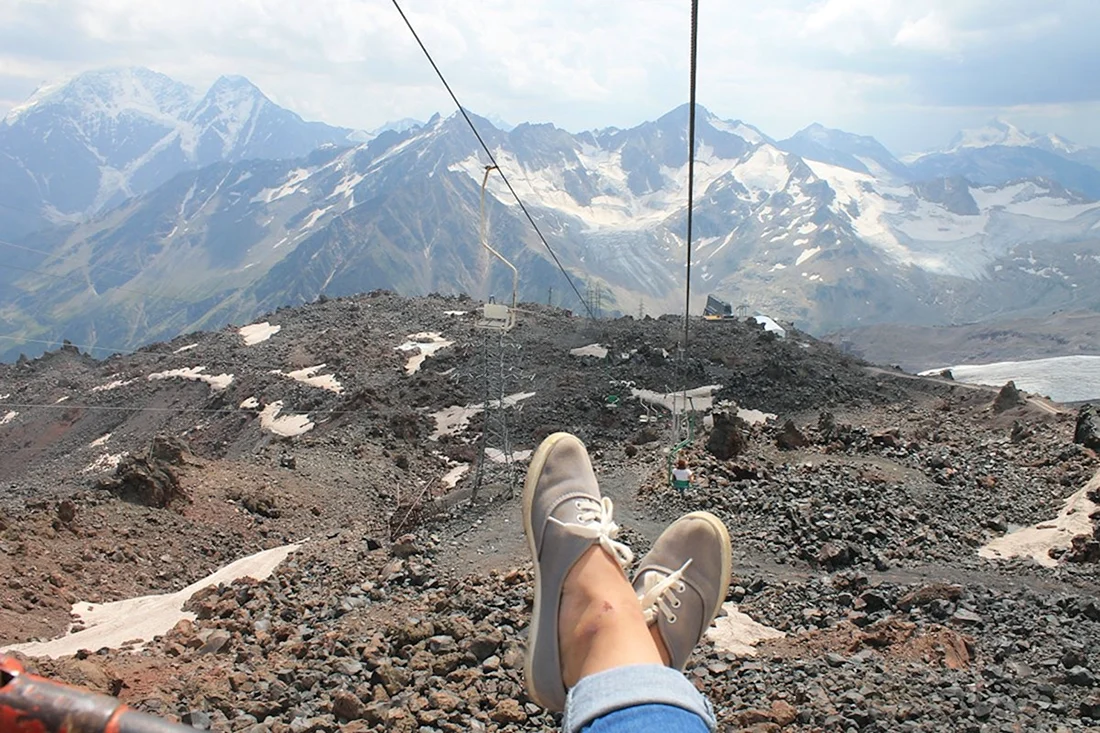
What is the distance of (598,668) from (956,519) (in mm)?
16362

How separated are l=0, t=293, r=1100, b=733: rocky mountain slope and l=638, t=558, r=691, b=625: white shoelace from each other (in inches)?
71.1

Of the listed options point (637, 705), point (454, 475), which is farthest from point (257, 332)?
point (637, 705)

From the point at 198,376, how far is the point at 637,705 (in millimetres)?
55065

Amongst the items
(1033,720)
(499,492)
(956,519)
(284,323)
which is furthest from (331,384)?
(1033,720)

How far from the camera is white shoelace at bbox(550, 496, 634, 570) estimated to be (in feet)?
17.3

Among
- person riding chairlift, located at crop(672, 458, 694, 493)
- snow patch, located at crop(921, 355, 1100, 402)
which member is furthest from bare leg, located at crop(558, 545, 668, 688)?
snow patch, located at crop(921, 355, 1100, 402)

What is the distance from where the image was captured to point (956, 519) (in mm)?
17797

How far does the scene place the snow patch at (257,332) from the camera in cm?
6209

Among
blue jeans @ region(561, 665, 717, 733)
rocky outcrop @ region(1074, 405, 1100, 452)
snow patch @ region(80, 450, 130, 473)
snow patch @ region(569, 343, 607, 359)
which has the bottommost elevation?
snow patch @ region(80, 450, 130, 473)

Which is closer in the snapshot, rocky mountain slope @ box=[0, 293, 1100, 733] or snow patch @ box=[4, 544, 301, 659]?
rocky mountain slope @ box=[0, 293, 1100, 733]

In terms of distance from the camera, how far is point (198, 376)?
Result: 5344cm

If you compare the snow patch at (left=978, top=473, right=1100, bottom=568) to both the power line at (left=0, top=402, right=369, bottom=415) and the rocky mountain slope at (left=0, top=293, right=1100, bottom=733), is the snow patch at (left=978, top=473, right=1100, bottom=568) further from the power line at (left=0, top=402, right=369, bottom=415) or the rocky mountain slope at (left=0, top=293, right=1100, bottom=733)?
the power line at (left=0, top=402, right=369, bottom=415)

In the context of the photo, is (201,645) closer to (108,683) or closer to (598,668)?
(108,683)

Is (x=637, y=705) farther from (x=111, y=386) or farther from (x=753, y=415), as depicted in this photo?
(x=111, y=386)
